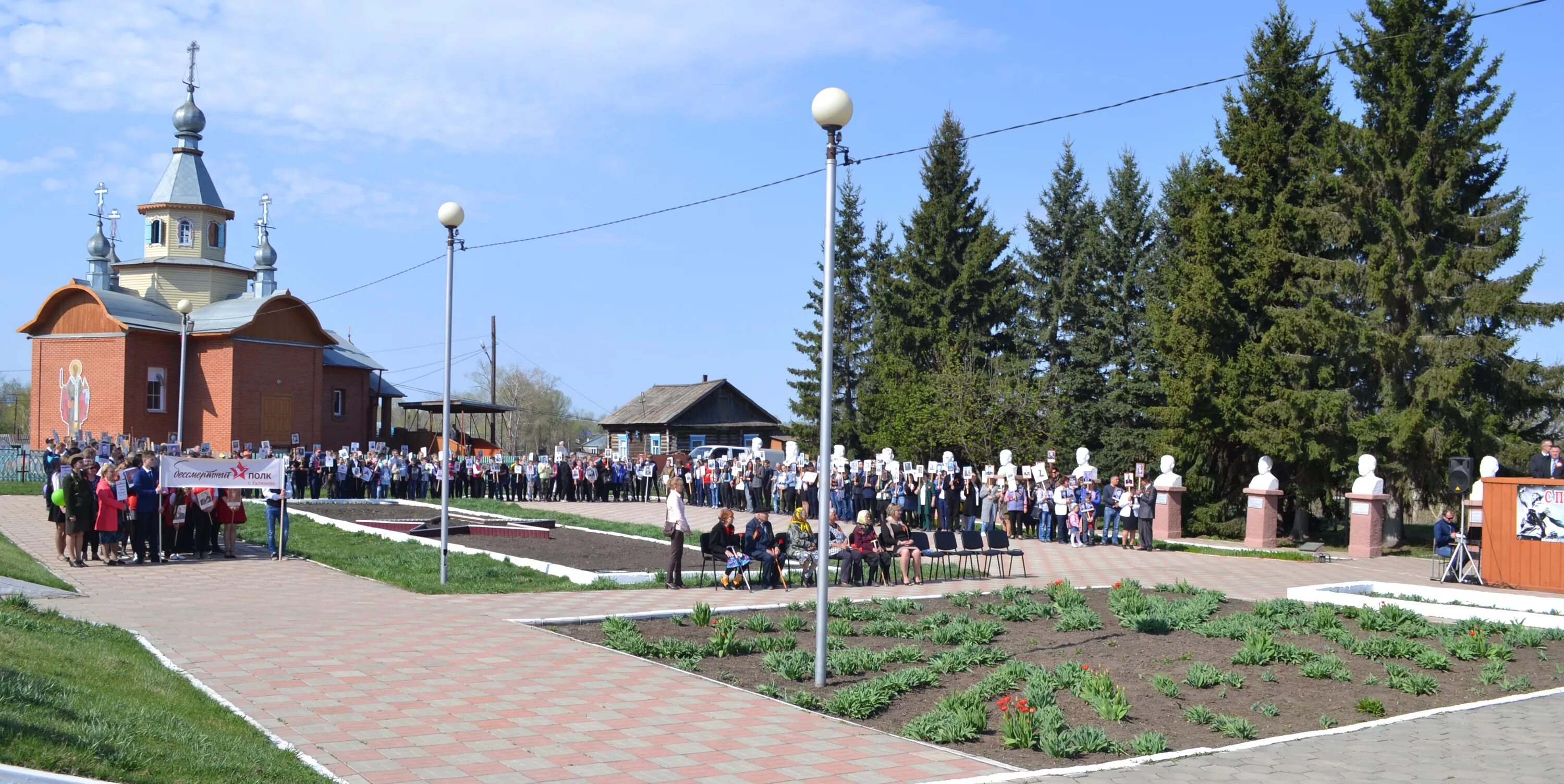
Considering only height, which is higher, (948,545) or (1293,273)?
(1293,273)

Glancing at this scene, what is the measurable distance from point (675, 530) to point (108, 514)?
28.7 feet

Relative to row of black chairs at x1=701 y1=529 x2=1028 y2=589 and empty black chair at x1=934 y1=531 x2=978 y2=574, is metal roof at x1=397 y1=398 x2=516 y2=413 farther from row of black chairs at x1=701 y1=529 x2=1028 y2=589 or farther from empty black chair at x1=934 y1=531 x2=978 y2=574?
empty black chair at x1=934 y1=531 x2=978 y2=574

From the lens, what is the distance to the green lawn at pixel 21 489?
34.7 metres

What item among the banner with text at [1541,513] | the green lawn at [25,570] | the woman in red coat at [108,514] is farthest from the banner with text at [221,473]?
the banner with text at [1541,513]

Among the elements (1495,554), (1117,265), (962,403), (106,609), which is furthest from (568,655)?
(1117,265)

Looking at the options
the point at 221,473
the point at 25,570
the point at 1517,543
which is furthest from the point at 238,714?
the point at 1517,543

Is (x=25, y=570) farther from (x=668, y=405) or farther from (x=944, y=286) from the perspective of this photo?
(x=668, y=405)

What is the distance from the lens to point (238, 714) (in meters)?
8.30

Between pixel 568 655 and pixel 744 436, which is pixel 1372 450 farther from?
pixel 744 436

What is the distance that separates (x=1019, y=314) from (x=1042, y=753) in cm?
4298

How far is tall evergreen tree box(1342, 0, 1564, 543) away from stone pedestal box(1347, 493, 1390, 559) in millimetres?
1765

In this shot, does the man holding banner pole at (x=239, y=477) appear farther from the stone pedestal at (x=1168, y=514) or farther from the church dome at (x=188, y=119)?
the church dome at (x=188, y=119)

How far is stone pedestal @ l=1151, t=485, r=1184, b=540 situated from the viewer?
101 feet

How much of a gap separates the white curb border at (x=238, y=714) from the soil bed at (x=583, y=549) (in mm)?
8233
